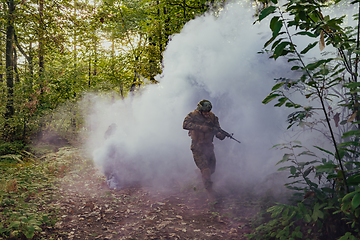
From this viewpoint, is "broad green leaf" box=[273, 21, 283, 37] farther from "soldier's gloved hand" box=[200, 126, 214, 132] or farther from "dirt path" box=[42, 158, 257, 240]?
"soldier's gloved hand" box=[200, 126, 214, 132]

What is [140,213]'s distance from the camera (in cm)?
556

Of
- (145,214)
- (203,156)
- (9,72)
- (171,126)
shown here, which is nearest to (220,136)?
(203,156)

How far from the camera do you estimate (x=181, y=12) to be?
1248cm

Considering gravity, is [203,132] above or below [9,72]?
below

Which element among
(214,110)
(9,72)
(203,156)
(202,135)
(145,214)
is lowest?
(145,214)

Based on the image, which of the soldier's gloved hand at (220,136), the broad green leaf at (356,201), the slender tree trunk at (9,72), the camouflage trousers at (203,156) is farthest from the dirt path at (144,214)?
the slender tree trunk at (9,72)

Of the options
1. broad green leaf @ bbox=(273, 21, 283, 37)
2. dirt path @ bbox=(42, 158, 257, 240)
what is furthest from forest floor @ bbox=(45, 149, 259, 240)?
broad green leaf @ bbox=(273, 21, 283, 37)

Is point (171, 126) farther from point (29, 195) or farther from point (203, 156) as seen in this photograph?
point (29, 195)

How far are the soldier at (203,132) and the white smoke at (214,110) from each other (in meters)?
1.13

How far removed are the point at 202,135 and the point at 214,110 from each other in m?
3.03

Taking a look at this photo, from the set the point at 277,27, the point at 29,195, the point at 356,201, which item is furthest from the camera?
the point at 29,195

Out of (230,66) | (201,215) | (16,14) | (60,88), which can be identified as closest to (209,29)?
(230,66)

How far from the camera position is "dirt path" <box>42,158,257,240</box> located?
445cm

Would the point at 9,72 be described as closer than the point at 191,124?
No
